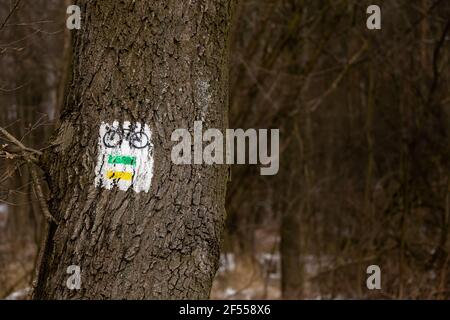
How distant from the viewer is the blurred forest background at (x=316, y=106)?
8688 mm

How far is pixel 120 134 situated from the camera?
10.8ft

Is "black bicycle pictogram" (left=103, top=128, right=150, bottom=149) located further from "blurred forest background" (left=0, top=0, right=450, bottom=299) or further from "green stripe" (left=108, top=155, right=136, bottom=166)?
"blurred forest background" (left=0, top=0, right=450, bottom=299)

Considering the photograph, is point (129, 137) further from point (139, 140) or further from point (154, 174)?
point (154, 174)

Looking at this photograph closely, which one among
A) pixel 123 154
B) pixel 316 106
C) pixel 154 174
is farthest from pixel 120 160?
pixel 316 106

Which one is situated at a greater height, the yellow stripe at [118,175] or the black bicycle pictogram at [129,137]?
the black bicycle pictogram at [129,137]

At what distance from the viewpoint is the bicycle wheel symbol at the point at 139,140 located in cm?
329

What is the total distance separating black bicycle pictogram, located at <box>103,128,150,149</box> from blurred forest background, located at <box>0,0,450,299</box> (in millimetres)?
4878

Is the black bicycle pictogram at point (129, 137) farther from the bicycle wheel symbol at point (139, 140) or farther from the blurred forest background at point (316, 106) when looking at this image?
the blurred forest background at point (316, 106)

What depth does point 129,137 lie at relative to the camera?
3289 mm

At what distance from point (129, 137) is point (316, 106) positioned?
6.43 meters

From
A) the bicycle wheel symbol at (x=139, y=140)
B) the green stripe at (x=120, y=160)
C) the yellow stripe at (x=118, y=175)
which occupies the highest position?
the bicycle wheel symbol at (x=139, y=140)

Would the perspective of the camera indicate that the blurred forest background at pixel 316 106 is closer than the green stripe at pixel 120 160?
No

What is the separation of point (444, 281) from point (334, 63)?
3.30 meters

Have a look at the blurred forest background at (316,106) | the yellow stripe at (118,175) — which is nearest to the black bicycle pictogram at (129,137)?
the yellow stripe at (118,175)
